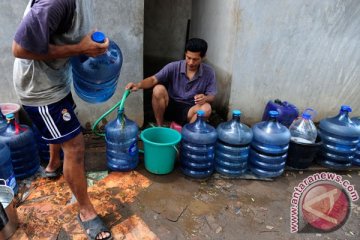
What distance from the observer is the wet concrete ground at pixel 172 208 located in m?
2.83

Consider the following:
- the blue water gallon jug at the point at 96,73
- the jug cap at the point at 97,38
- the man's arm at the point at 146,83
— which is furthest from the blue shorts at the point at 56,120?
the man's arm at the point at 146,83

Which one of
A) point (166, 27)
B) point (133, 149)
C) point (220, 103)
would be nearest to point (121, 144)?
point (133, 149)

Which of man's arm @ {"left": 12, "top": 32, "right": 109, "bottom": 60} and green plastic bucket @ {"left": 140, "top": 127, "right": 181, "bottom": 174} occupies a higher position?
man's arm @ {"left": 12, "top": 32, "right": 109, "bottom": 60}

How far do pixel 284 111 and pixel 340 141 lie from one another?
2.62 ft

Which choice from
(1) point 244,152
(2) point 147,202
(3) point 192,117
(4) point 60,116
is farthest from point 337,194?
(4) point 60,116

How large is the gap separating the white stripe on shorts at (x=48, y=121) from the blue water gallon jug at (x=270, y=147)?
7.60 feet

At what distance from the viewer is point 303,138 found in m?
3.94

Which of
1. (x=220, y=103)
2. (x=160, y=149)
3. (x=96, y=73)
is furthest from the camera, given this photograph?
(x=220, y=103)

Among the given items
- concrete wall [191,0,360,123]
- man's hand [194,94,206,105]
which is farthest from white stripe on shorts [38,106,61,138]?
concrete wall [191,0,360,123]

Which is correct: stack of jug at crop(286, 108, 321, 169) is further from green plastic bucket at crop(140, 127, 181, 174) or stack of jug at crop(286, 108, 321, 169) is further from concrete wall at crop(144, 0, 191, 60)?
concrete wall at crop(144, 0, 191, 60)

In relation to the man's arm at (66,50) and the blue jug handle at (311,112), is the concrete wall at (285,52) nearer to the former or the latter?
the blue jug handle at (311,112)

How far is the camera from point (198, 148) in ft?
11.6

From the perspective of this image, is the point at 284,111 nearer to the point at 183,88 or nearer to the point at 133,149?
the point at 183,88

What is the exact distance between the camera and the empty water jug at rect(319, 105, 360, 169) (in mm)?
3867
